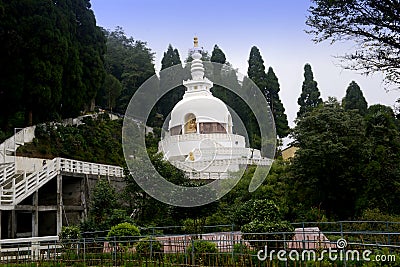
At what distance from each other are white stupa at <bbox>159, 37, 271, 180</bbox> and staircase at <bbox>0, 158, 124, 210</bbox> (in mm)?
6656

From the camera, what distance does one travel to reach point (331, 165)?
62.5ft

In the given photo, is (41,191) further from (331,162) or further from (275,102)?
(275,102)

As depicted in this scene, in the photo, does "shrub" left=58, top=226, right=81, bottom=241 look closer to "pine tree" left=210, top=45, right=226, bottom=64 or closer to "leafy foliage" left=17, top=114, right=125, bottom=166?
"leafy foliage" left=17, top=114, right=125, bottom=166

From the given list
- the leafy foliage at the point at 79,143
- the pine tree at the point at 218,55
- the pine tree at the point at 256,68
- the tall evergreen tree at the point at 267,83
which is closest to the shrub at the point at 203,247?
the leafy foliage at the point at 79,143

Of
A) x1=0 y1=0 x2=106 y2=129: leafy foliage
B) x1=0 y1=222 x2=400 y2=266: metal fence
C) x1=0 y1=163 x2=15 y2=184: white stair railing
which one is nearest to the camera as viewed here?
x1=0 y1=222 x2=400 y2=266: metal fence

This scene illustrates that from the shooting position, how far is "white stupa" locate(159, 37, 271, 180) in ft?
88.0

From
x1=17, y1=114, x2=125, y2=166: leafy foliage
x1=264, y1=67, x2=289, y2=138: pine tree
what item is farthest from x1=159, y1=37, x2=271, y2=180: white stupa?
x1=264, y1=67, x2=289, y2=138: pine tree

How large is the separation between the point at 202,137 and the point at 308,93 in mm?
14100

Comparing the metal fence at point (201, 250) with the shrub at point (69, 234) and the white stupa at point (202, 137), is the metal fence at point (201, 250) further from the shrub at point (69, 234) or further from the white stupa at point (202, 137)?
the white stupa at point (202, 137)

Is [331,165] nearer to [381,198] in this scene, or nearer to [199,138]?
[381,198]

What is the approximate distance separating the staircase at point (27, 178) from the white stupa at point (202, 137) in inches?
262

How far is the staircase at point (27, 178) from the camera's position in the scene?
57.4ft

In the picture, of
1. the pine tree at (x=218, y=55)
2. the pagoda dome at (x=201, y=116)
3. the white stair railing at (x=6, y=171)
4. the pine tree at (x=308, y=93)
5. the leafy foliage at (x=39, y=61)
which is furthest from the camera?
the pine tree at (x=218, y=55)

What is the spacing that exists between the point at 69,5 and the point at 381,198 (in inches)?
786
